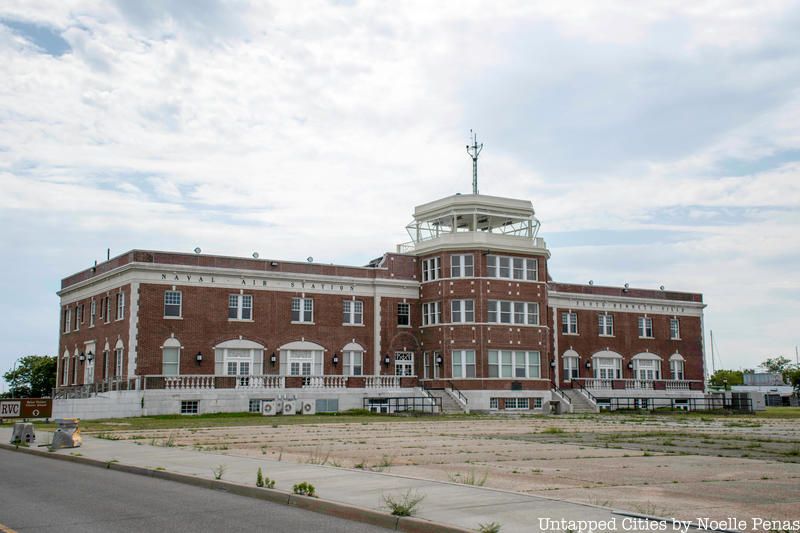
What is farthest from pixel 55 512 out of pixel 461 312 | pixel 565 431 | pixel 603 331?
pixel 603 331

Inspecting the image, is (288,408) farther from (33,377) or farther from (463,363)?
(33,377)

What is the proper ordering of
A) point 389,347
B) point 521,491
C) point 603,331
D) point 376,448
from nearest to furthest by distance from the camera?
point 521,491, point 376,448, point 389,347, point 603,331

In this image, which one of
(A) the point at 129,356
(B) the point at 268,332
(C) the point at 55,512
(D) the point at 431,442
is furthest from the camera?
Result: (B) the point at 268,332

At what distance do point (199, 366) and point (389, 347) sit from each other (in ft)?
43.2

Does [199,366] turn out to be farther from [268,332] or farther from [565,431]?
[565,431]

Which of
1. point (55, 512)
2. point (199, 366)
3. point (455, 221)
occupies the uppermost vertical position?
point (455, 221)

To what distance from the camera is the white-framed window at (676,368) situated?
67938mm

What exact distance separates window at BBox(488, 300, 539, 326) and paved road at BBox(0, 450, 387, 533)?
39486mm

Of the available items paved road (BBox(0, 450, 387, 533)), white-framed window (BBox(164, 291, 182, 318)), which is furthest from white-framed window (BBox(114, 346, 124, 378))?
paved road (BBox(0, 450, 387, 533))

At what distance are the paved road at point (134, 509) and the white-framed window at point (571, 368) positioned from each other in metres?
49.4

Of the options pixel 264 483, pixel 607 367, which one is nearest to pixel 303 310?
pixel 607 367

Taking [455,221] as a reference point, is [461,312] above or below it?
below

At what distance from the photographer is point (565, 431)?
99.3 feet

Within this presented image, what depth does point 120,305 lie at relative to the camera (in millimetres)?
Result: 49969
